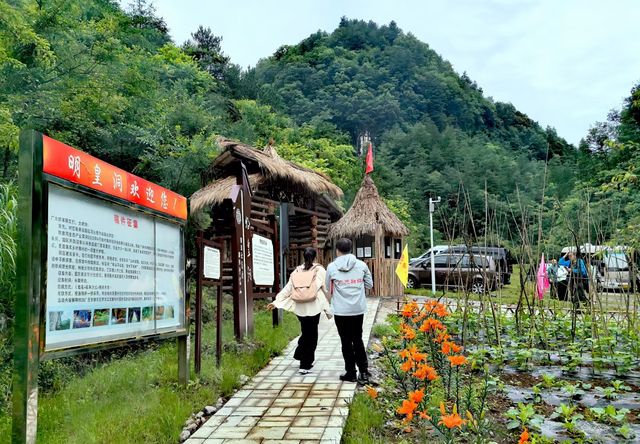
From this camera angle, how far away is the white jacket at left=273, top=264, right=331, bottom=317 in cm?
511

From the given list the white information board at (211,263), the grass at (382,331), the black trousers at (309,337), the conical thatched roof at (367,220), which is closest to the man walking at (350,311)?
the black trousers at (309,337)

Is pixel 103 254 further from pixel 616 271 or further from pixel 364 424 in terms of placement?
pixel 616 271

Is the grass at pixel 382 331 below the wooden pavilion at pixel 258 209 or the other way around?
below

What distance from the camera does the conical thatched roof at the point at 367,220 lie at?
48.0 ft

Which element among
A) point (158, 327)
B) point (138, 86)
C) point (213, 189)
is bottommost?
point (158, 327)

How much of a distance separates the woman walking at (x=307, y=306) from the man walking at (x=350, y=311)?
34 centimetres

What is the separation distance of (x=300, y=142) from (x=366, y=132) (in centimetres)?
1862

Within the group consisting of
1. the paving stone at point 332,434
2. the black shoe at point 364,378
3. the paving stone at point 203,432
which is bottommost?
the paving stone at point 203,432

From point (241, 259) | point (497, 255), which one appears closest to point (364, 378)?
point (497, 255)

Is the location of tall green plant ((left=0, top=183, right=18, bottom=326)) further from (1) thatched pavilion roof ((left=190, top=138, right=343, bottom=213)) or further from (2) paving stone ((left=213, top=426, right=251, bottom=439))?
(1) thatched pavilion roof ((left=190, top=138, right=343, bottom=213))

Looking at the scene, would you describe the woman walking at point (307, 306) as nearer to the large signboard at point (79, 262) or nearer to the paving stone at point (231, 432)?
the large signboard at point (79, 262)

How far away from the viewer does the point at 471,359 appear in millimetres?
4871

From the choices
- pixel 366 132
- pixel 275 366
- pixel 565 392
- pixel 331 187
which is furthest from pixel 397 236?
pixel 366 132

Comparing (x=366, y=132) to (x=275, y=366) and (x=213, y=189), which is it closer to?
(x=213, y=189)
